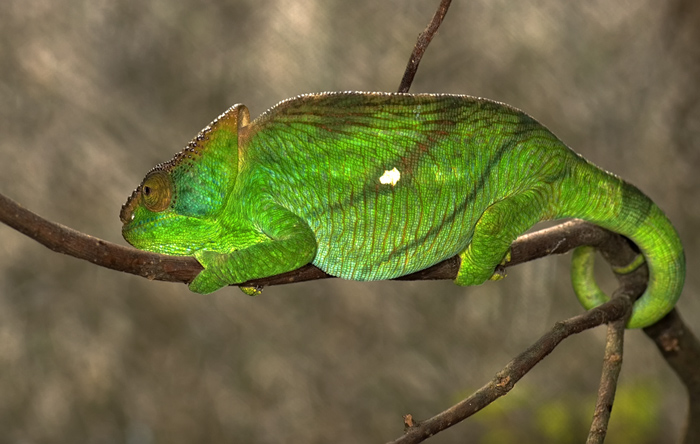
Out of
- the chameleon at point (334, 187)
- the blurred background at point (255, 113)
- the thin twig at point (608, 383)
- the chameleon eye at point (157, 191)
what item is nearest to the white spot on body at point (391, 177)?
the chameleon at point (334, 187)

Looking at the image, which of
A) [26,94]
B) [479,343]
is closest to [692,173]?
[479,343]

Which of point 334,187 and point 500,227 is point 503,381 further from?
point 334,187

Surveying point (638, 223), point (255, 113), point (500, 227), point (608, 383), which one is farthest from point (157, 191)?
point (255, 113)

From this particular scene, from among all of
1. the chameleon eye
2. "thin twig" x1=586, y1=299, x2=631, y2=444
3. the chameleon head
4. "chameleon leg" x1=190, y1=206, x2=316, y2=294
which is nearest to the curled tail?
"thin twig" x1=586, y1=299, x2=631, y2=444

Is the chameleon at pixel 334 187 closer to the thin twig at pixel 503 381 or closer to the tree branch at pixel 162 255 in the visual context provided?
the tree branch at pixel 162 255

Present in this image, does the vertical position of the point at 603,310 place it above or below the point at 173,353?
below

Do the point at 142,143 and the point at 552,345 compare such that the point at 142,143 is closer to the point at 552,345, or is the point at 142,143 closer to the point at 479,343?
the point at 479,343
